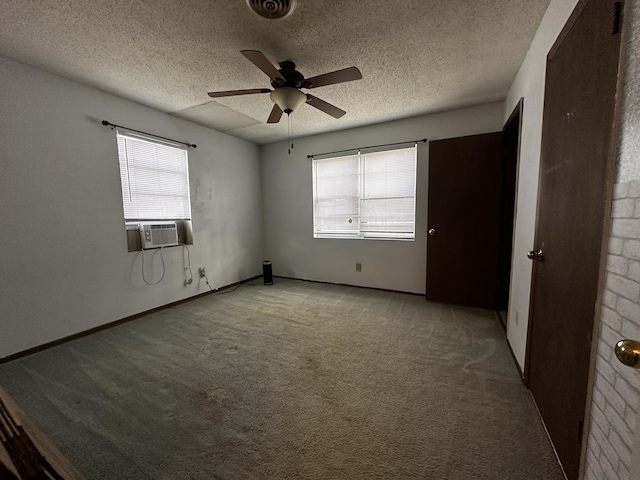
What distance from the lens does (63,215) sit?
A: 235 cm

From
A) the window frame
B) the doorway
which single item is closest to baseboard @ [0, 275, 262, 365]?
the window frame

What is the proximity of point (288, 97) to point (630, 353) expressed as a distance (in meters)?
2.29

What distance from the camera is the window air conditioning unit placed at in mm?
2957

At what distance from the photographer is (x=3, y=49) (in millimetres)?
1905

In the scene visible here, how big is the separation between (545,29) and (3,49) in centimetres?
393

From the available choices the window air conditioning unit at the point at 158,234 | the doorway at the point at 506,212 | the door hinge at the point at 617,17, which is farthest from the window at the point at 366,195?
the door hinge at the point at 617,17

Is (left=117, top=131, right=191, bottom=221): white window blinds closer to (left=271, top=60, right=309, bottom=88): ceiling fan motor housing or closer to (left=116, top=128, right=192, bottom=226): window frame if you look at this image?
(left=116, top=128, right=192, bottom=226): window frame

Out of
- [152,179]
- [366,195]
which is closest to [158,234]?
[152,179]

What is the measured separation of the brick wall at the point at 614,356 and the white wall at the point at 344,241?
2622 millimetres

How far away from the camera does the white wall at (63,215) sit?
2.08 meters

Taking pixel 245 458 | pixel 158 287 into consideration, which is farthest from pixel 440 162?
pixel 158 287

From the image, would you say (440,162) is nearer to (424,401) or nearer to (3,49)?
(424,401)

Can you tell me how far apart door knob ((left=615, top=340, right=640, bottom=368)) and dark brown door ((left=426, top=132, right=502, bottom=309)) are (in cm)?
258

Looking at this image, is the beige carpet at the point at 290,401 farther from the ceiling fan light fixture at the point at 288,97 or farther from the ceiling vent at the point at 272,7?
the ceiling vent at the point at 272,7
